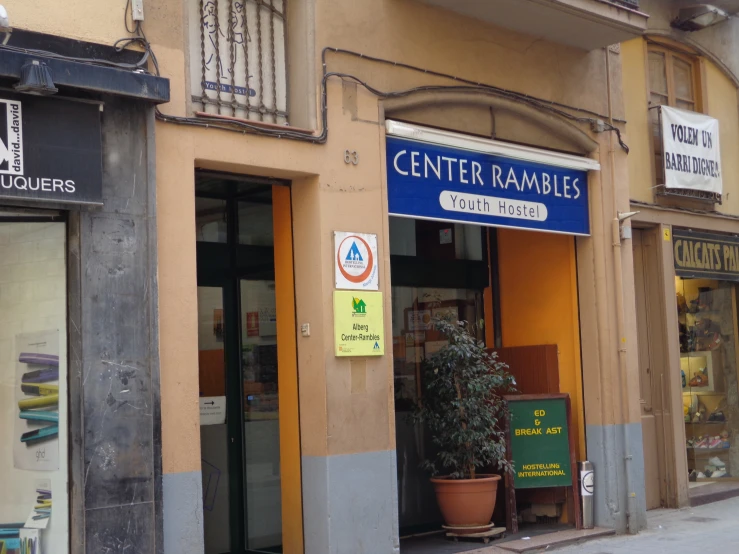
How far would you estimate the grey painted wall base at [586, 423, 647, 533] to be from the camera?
422 inches

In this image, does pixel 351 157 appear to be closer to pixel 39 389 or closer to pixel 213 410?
pixel 213 410

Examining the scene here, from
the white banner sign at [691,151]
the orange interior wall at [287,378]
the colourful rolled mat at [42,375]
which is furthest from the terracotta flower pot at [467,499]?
the white banner sign at [691,151]

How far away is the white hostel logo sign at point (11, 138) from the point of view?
6434mm

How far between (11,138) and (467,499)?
226 inches

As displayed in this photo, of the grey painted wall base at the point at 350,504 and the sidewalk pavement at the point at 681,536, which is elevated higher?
the grey painted wall base at the point at 350,504

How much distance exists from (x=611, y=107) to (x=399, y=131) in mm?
3593

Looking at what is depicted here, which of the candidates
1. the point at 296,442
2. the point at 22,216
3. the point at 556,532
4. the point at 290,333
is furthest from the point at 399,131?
the point at 556,532

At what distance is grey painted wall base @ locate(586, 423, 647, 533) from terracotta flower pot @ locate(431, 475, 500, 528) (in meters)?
1.43

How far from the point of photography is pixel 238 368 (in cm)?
984

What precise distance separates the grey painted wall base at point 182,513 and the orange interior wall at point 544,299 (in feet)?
16.6

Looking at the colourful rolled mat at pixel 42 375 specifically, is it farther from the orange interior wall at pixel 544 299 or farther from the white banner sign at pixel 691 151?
the white banner sign at pixel 691 151

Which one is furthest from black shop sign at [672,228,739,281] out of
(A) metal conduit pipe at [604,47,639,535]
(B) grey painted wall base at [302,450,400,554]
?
(B) grey painted wall base at [302,450,400,554]

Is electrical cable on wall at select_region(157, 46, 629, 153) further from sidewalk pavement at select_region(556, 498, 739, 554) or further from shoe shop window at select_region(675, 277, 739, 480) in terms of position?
sidewalk pavement at select_region(556, 498, 739, 554)

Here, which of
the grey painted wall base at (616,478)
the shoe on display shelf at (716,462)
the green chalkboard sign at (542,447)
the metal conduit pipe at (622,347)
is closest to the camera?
the green chalkboard sign at (542,447)
